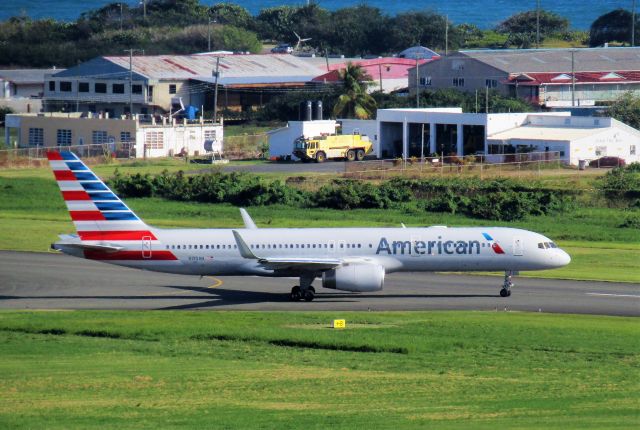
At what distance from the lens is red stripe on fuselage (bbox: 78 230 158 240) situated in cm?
5788

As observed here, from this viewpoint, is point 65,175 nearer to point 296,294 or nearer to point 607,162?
point 296,294

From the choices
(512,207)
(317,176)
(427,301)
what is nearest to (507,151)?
(317,176)

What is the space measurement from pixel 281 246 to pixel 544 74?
103 m

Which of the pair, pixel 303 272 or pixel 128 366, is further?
pixel 303 272

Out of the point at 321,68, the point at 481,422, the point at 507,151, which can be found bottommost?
the point at 481,422

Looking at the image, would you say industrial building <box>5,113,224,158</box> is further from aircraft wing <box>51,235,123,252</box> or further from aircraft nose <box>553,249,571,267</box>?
aircraft nose <box>553,249,571,267</box>

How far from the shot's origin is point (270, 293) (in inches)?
2384

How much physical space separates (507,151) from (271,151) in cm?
2552

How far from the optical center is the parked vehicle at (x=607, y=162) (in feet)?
373

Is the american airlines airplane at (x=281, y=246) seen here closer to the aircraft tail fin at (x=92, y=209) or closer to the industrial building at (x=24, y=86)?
the aircraft tail fin at (x=92, y=209)

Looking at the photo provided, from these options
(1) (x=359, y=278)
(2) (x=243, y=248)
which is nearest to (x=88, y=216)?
(2) (x=243, y=248)

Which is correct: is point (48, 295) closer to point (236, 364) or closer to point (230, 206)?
point (236, 364)

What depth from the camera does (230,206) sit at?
93125mm

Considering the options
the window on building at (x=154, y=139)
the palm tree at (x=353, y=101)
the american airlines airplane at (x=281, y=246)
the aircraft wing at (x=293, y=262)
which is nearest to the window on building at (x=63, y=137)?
the window on building at (x=154, y=139)
